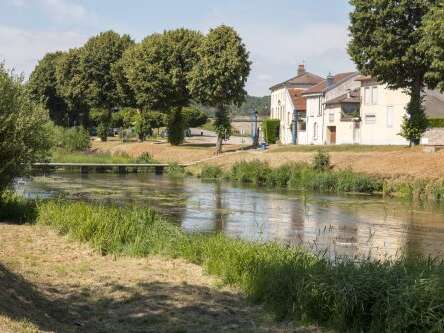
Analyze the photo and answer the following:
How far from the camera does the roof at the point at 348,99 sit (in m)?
68.4

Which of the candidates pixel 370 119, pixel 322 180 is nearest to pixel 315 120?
pixel 370 119

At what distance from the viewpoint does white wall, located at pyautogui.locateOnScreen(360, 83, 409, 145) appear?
201 ft

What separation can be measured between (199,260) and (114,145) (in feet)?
200

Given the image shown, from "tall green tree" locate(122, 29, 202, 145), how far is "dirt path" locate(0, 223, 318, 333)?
177 feet

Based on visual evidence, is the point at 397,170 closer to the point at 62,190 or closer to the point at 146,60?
the point at 62,190

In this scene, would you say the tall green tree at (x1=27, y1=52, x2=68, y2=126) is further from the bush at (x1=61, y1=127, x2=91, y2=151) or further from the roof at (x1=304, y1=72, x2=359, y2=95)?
the roof at (x1=304, y1=72, x2=359, y2=95)

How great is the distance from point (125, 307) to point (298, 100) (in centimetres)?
7478

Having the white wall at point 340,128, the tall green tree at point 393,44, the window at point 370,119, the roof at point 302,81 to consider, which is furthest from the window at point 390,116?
the roof at point 302,81

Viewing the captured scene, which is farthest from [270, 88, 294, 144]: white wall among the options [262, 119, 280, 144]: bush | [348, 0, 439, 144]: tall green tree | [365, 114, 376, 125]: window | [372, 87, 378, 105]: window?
[348, 0, 439, 144]: tall green tree

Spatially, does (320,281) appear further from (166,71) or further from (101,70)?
(101,70)

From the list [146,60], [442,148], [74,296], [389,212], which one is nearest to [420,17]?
[442,148]

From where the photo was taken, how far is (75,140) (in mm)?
69188

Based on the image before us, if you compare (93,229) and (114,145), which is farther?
(114,145)

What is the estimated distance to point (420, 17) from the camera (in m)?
45.9
